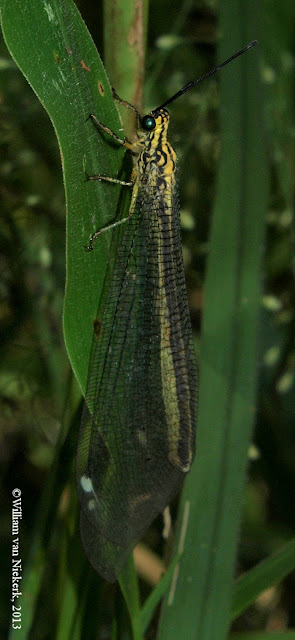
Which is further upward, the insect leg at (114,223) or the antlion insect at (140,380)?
the insect leg at (114,223)

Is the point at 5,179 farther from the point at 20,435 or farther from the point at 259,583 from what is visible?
the point at 259,583

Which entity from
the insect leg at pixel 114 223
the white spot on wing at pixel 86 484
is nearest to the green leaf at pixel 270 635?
the white spot on wing at pixel 86 484

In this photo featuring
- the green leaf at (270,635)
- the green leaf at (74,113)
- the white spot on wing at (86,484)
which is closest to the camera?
the green leaf at (74,113)

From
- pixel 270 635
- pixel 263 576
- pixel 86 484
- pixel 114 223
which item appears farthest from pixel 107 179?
pixel 270 635

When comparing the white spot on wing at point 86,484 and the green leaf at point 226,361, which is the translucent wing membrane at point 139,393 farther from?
the green leaf at point 226,361

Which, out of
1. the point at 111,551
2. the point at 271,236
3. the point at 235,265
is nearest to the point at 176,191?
the point at 235,265

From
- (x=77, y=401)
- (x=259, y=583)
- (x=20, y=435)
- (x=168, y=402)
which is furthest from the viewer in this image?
(x=20, y=435)
